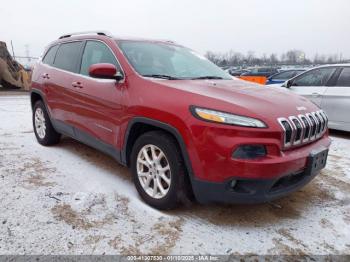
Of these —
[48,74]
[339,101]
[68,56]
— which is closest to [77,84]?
[68,56]

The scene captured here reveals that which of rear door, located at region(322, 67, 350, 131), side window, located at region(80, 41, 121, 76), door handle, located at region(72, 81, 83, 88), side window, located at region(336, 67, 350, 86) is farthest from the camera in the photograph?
side window, located at region(336, 67, 350, 86)

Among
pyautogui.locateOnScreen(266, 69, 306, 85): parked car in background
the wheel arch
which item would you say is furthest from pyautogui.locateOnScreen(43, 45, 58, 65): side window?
pyautogui.locateOnScreen(266, 69, 306, 85): parked car in background

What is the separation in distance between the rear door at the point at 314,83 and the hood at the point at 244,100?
12.8 ft

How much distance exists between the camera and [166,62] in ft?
11.5

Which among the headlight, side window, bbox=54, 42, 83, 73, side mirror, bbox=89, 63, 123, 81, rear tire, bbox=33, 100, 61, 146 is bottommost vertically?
rear tire, bbox=33, 100, 61, 146

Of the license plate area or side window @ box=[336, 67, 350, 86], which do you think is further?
side window @ box=[336, 67, 350, 86]

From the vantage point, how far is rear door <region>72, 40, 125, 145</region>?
3.21m

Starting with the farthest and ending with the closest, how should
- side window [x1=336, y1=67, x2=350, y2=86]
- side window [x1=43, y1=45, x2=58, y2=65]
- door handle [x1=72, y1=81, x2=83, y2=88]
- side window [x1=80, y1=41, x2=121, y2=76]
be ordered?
side window [x1=336, y1=67, x2=350, y2=86]
side window [x1=43, y1=45, x2=58, y2=65]
door handle [x1=72, y1=81, x2=83, y2=88]
side window [x1=80, y1=41, x2=121, y2=76]

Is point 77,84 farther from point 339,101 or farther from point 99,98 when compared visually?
point 339,101

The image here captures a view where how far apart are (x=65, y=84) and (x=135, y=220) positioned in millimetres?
2243

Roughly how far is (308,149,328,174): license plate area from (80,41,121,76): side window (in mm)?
2114

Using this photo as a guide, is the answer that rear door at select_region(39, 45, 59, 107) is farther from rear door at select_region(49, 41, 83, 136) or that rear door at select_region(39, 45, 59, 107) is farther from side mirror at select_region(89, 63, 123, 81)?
side mirror at select_region(89, 63, 123, 81)

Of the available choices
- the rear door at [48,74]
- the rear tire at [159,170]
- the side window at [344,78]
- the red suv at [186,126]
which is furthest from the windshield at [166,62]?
the side window at [344,78]

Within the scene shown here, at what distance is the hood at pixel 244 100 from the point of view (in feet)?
8.04
